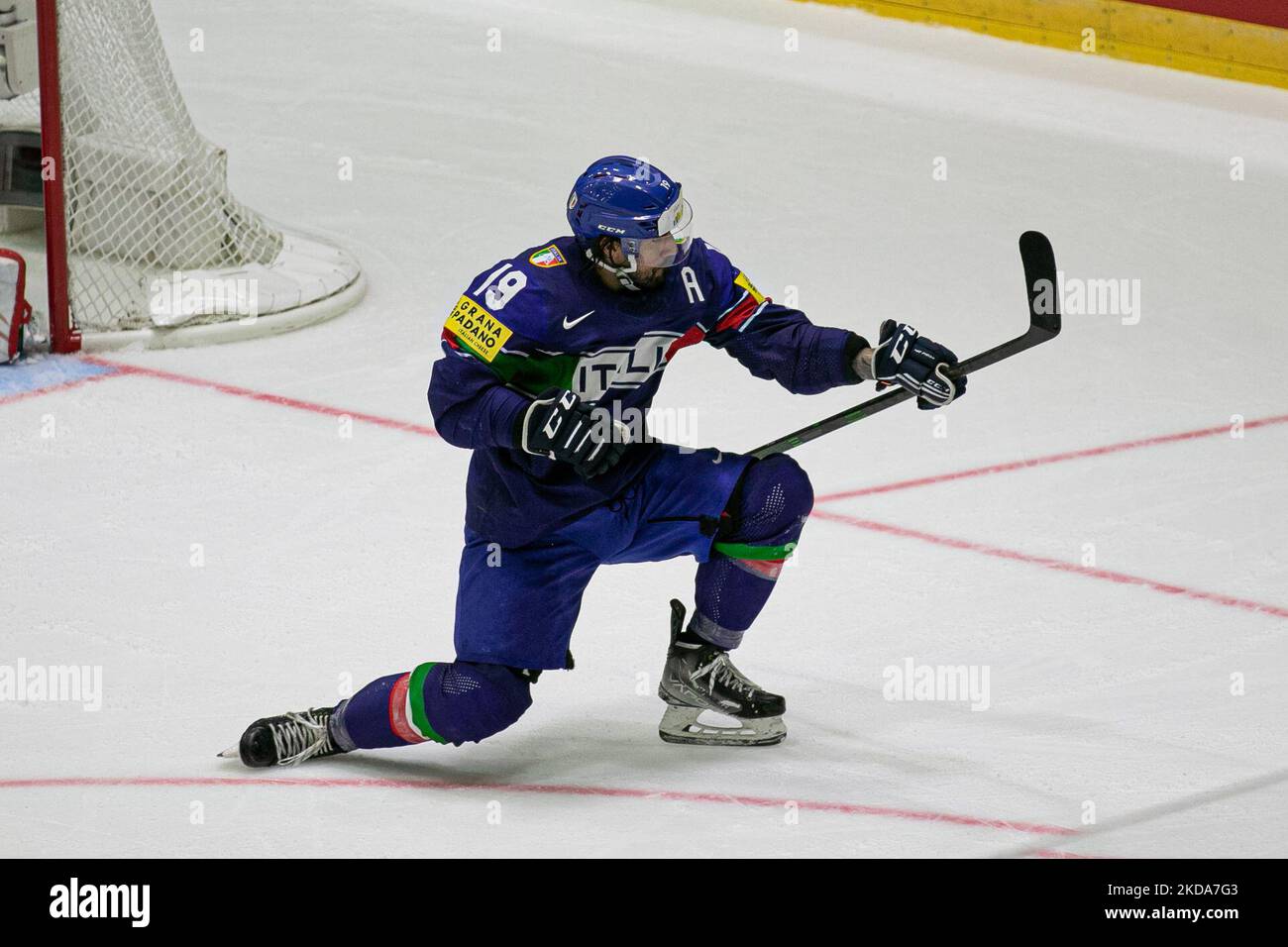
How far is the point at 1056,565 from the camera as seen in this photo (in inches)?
174

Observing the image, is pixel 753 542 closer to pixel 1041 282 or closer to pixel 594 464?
pixel 594 464

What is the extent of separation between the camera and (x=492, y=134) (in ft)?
25.6

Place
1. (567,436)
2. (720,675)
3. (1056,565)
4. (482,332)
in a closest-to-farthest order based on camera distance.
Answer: (567,436) → (482,332) → (720,675) → (1056,565)

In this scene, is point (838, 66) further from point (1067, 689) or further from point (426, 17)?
point (1067, 689)

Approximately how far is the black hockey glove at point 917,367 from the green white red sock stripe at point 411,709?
96 centimetres

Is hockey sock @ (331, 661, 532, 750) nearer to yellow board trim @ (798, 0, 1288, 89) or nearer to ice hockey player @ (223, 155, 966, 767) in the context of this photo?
ice hockey player @ (223, 155, 966, 767)

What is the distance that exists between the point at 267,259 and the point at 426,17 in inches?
131

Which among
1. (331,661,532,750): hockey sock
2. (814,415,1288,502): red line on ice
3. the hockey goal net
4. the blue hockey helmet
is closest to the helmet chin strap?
the blue hockey helmet

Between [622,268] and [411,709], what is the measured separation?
83 centimetres

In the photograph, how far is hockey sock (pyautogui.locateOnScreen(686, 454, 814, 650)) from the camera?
338 cm

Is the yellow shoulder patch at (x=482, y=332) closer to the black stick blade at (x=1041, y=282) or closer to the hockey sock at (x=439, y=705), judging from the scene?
the hockey sock at (x=439, y=705)

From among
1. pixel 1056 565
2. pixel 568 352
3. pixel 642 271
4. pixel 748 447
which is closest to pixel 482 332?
pixel 568 352

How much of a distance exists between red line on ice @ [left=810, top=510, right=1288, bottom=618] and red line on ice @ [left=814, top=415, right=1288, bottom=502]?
17 cm
